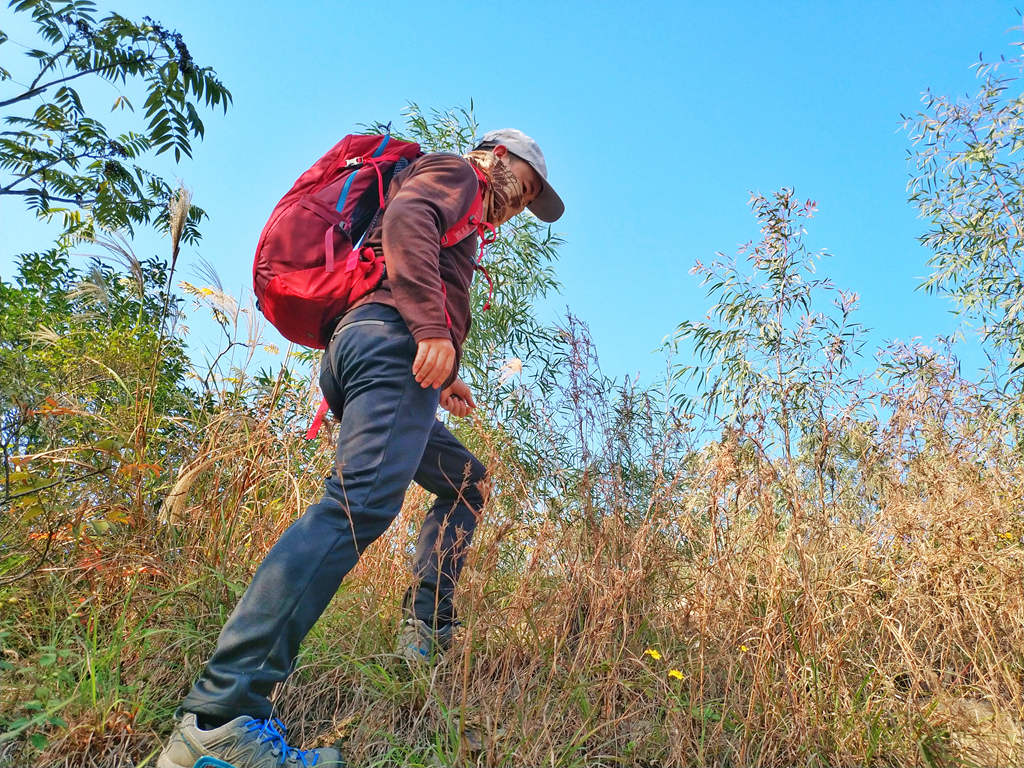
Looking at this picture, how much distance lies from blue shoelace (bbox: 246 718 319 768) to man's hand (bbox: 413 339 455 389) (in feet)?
2.90

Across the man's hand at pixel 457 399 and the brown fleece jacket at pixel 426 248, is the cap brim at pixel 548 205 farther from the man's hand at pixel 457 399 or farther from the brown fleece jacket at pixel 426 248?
the man's hand at pixel 457 399

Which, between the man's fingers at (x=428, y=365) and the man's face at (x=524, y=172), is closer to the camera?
the man's fingers at (x=428, y=365)

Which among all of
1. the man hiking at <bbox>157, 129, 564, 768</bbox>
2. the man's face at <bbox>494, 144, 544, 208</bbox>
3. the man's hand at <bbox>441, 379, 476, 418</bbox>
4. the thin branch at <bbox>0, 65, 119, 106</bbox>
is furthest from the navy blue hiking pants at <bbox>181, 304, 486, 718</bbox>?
the thin branch at <bbox>0, 65, 119, 106</bbox>

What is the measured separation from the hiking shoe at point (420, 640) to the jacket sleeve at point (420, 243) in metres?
0.94

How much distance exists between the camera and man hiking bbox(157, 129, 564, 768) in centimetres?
166

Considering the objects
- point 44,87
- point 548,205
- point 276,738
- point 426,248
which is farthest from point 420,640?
point 44,87

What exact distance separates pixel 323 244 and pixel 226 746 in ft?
4.15

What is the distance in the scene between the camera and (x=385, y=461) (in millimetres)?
1847

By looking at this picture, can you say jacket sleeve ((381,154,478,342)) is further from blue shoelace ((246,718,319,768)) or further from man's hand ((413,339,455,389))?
blue shoelace ((246,718,319,768))

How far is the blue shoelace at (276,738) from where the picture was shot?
168 cm

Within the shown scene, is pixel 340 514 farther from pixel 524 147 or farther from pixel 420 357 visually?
pixel 524 147

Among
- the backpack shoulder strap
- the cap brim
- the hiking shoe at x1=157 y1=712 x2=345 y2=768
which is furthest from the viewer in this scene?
the cap brim

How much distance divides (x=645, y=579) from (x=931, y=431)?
145 cm

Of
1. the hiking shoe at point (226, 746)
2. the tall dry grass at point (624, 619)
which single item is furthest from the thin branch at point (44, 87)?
the hiking shoe at point (226, 746)
